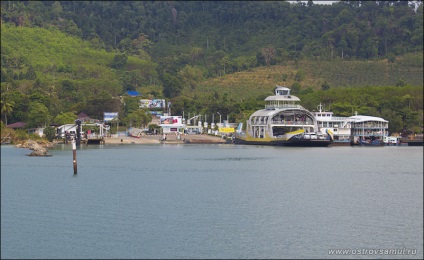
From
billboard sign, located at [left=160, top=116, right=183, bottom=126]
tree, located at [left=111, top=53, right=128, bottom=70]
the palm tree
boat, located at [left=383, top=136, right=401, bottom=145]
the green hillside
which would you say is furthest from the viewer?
tree, located at [left=111, top=53, right=128, bottom=70]

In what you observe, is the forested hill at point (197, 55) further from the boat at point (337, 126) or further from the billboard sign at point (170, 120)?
the boat at point (337, 126)

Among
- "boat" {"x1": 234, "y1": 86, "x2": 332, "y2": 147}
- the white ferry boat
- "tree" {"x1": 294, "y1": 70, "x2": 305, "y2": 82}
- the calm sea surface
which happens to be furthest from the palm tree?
"tree" {"x1": 294, "y1": 70, "x2": 305, "y2": 82}

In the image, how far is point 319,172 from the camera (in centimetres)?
5369

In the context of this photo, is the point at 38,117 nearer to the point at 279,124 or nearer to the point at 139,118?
the point at 139,118

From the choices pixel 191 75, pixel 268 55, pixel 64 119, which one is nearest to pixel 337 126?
pixel 64 119

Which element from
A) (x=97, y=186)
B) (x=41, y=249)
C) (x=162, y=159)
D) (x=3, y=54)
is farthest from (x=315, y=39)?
(x=41, y=249)

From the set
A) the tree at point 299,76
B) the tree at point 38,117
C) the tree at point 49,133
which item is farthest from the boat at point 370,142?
the tree at point 299,76

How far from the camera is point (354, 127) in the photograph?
9694cm

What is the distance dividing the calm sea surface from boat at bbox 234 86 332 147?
2925 centimetres

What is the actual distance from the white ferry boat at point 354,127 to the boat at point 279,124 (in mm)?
4115

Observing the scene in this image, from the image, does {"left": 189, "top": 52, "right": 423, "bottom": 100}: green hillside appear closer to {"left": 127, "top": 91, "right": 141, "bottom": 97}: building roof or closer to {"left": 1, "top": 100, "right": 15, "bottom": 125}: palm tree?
{"left": 127, "top": 91, "right": 141, "bottom": 97}: building roof

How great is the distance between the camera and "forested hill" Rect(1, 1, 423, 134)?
380ft

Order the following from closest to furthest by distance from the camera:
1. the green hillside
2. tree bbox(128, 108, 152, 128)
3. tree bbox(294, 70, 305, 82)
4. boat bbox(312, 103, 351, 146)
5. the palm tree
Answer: the palm tree → boat bbox(312, 103, 351, 146) → tree bbox(128, 108, 152, 128) → the green hillside → tree bbox(294, 70, 305, 82)

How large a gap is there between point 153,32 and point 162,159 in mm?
133041
